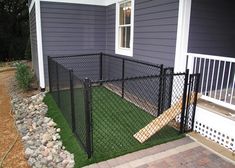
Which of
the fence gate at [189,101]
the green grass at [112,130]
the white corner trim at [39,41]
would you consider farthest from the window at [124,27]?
the fence gate at [189,101]

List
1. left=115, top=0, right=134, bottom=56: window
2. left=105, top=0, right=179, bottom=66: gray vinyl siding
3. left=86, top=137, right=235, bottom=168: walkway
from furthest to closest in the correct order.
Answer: left=115, top=0, right=134, bottom=56: window
left=105, top=0, right=179, bottom=66: gray vinyl siding
left=86, top=137, right=235, bottom=168: walkway

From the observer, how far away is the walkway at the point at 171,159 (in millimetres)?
2742

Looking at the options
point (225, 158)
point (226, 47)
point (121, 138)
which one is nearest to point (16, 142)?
point (121, 138)

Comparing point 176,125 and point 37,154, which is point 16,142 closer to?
point 37,154

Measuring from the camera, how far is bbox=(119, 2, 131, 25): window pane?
5734 mm

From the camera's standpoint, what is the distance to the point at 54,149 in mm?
3258

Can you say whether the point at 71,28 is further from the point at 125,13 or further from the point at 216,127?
the point at 216,127

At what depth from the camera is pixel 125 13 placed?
234 inches

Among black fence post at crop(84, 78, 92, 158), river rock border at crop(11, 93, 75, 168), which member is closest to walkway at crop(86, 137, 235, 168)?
black fence post at crop(84, 78, 92, 158)

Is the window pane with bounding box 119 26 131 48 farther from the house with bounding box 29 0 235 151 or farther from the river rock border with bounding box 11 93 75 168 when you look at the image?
the river rock border with bounding box 11 93 75 168

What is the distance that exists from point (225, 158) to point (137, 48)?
10.7 feet

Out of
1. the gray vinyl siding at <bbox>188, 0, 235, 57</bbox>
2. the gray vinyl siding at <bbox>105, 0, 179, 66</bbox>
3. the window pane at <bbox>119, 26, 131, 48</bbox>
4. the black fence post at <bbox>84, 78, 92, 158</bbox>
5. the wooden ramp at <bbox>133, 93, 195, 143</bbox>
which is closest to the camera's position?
the black fence post at <bbox>84, 78, 92, 158</bbox>

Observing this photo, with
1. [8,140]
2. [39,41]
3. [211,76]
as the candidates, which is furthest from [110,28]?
[8,140]

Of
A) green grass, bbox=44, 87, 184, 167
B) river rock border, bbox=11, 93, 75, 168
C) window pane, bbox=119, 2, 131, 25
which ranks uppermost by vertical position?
window pane, bbox=119, 2, 131, 25
